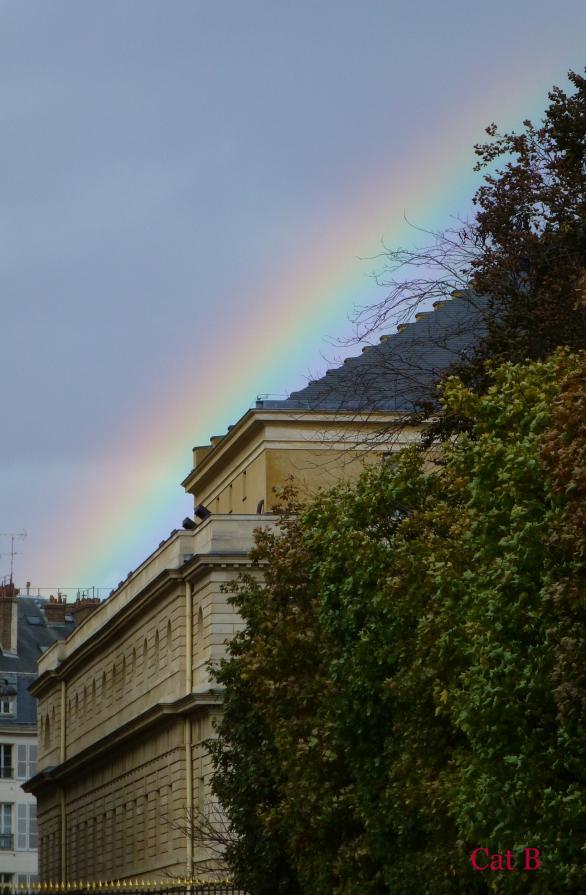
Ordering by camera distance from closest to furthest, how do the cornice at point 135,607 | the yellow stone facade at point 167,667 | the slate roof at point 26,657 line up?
1. the cornice at point 135,607
2. the yellow stone facade at point 167,667
3. the slate roof at point 26,657

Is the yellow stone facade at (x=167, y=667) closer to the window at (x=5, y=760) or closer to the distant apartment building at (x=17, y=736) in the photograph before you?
the distant apartment building at (x=17, y=736)

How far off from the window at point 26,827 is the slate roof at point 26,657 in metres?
4.58

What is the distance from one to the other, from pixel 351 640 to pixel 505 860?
7.36 meters

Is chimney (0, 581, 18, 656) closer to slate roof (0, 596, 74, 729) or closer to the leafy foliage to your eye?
slate roof (0, 596, 74, 729)

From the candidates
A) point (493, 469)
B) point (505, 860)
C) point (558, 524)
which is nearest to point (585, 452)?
point (558, 524)

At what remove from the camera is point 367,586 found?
30.5 meters

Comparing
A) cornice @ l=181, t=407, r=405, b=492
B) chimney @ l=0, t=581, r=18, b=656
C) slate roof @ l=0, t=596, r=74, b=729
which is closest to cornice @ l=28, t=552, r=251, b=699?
cornice @ l=181, t=407, r=405, b=492

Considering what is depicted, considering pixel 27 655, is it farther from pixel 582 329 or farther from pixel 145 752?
pixel 582 329

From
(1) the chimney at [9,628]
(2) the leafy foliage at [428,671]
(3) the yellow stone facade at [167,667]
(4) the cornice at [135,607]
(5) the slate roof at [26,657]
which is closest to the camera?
(2) the leafy foliage at [428,671]

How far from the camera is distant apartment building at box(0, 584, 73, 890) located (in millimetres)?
107312

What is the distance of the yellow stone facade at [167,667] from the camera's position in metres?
57.2

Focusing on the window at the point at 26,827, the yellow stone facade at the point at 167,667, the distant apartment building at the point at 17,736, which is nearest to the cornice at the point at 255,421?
the yellow stone facade at the point at 167,667

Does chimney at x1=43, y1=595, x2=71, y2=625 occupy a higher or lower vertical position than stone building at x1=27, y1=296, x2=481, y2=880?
higher

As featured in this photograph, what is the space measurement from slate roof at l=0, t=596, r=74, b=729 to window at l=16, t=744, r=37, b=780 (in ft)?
4.40
